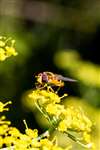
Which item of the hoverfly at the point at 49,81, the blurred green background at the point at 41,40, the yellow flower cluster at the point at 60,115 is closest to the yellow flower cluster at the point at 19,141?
the yellow flower cluster at the point at 60,115

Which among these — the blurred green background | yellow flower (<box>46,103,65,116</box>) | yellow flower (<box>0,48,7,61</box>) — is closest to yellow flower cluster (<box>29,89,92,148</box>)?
yellow flower (<box>46,103,65,116</box>)

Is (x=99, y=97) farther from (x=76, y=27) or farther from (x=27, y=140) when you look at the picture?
(x=27, y=140)

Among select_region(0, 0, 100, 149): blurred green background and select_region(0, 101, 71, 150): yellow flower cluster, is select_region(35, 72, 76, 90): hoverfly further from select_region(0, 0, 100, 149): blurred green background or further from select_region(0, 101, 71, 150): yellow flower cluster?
select_region(0, 0, 100, 149): blurred green background

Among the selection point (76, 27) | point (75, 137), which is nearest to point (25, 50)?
point (76, 27)

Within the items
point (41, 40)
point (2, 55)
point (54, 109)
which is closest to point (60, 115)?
point (54, 109)

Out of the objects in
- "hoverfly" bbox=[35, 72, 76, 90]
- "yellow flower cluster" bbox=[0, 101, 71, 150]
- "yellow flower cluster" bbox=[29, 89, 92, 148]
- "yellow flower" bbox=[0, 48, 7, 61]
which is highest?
"yellow flower" bbox=[0, 48, 7, 61]

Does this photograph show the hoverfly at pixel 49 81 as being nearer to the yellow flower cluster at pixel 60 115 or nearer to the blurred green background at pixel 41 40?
the yellow flower cluster at pixel 60 115

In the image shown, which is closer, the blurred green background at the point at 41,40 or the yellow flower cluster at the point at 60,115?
the yellow flower cluster at the point at 60,115

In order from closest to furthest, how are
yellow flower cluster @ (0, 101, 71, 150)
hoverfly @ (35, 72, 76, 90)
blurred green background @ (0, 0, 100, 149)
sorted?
yellow flower cluster @ (0, 101, 71, 150), hoverfly @ (35, 72, 76, 90), blurred green background @ (0, 0, 100, 149)
